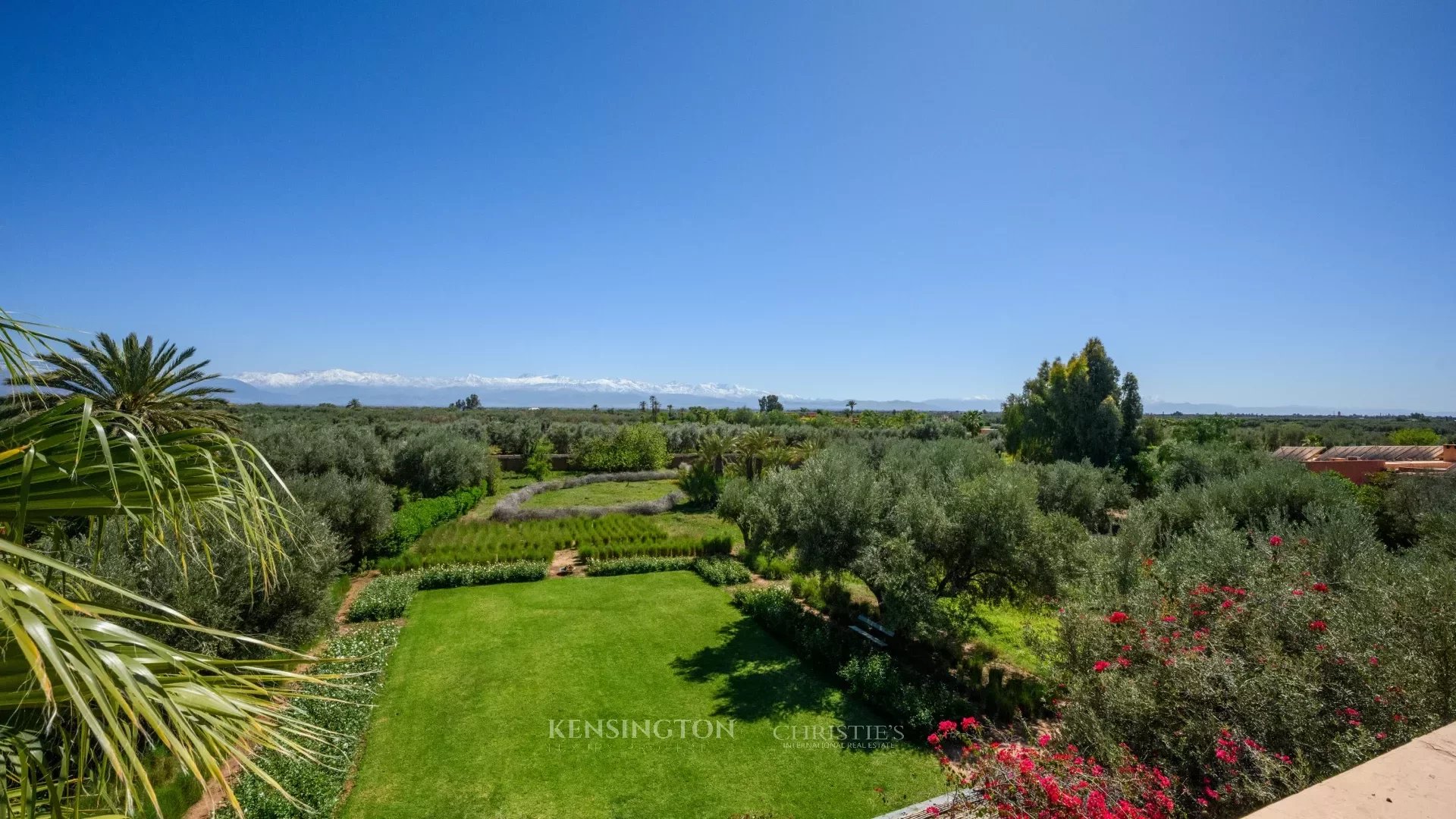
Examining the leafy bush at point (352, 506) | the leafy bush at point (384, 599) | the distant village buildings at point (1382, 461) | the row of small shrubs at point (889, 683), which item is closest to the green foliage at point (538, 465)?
the leafy bush at point (352, 506)

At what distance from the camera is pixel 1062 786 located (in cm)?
476

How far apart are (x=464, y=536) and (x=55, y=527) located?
20.2m

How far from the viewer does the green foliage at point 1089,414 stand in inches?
1142

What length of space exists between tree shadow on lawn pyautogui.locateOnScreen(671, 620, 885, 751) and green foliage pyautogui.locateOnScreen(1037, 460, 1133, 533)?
1168 centimetres

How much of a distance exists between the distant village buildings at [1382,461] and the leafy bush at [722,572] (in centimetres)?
1973

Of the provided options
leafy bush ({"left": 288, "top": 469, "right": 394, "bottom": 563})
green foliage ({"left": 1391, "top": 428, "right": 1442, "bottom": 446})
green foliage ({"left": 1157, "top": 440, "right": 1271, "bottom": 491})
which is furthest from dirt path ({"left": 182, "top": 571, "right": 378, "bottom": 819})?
green foliage ({"left": 1391, "top": 428, "right": 1442, "bottom": 446})

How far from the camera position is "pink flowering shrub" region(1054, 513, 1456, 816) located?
4992 millimetres

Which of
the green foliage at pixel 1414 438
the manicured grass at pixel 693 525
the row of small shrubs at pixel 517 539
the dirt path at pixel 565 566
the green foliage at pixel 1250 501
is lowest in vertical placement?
the dirt path at pixel 565 566

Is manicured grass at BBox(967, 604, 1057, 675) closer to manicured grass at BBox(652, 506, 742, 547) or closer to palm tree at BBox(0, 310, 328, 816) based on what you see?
manicured grass at BBox(652, 506, 742, 547)

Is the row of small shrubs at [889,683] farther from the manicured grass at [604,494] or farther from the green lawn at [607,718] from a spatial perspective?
the manicured grass at [604,494]

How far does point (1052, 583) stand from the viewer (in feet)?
35.8

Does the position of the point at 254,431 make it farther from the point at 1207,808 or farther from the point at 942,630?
the point at 1207,808

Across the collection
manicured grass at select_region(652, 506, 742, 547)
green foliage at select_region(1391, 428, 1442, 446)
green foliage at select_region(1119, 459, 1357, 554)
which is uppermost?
green foliage at select_region(1391, 428, 1442, 446)

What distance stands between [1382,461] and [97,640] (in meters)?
33.5
